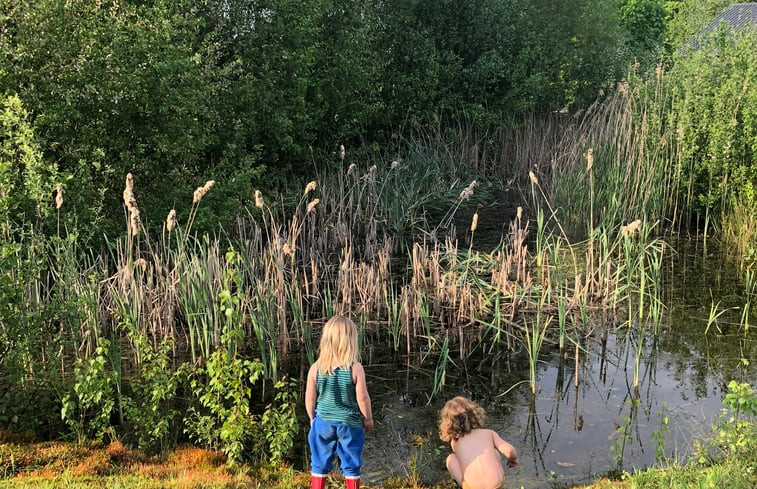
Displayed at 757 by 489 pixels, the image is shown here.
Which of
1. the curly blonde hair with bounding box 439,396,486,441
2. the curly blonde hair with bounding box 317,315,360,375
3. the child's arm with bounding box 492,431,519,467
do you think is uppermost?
the curly blonde hair with bounding box 317,315,360,375

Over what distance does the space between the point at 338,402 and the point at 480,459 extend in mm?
893

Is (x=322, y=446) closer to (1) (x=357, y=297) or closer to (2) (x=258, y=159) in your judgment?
(1) (x=357, y=297)

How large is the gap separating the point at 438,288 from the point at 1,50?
16.6 feet

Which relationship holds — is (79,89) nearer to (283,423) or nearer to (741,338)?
(283,423)

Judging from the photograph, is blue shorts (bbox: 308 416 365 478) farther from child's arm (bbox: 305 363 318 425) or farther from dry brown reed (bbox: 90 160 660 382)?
dry brown reed (bbox: 90 160 660 382)

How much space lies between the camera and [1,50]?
24.7ft

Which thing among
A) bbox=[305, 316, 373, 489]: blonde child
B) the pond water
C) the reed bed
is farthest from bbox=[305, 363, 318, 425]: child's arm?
the reed bed

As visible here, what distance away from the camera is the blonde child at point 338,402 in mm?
4492

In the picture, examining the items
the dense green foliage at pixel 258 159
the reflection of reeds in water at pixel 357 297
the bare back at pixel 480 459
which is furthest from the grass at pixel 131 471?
the reflection of reeds in water at pixel 357 297

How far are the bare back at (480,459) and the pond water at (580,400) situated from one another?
0.89 metres

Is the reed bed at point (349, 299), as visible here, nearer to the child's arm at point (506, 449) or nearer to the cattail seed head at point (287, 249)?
the cattail seed head at point (287, 249)

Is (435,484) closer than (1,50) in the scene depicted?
Yes

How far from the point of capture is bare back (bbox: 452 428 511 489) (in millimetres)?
4344

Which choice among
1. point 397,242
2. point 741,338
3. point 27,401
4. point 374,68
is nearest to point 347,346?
point 27,401
